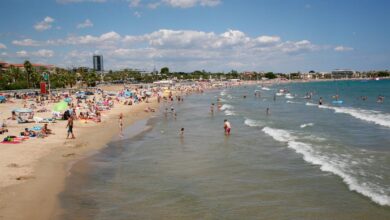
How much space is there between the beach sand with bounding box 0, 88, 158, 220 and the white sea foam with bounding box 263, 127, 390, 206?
10.4m

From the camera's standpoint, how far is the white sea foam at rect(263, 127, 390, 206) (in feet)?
44.2

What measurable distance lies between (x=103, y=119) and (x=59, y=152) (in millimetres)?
15808

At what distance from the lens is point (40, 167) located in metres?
16.8

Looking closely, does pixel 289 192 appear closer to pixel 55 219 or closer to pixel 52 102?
pixel 55 219

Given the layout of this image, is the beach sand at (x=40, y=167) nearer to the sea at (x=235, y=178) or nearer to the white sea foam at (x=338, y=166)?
the sea at (x=235, y=178)

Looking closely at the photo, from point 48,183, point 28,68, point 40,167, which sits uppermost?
point 28,68

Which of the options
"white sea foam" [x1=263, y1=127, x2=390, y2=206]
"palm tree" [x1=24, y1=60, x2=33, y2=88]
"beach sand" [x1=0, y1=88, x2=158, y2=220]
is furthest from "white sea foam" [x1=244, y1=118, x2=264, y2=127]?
"palm tree" [x1=24, y1=60, x2=33, y2=88]

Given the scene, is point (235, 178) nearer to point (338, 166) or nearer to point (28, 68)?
point (338, 166)

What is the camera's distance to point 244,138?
2595 centimetres

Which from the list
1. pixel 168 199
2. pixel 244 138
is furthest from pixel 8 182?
pixel 244 138

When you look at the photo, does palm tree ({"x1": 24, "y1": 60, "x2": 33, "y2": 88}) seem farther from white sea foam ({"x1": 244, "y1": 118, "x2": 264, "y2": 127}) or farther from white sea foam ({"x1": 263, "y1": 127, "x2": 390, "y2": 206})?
white sea foam ({"x1": 263, "y1": 127, "x2": 390, "y2": 206})

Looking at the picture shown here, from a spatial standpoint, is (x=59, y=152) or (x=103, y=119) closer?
(x=59, y=152)

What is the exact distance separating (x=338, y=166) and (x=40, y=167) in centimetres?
1324

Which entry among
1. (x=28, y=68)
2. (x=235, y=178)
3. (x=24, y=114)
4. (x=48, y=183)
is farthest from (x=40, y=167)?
(x=28, y=68)
